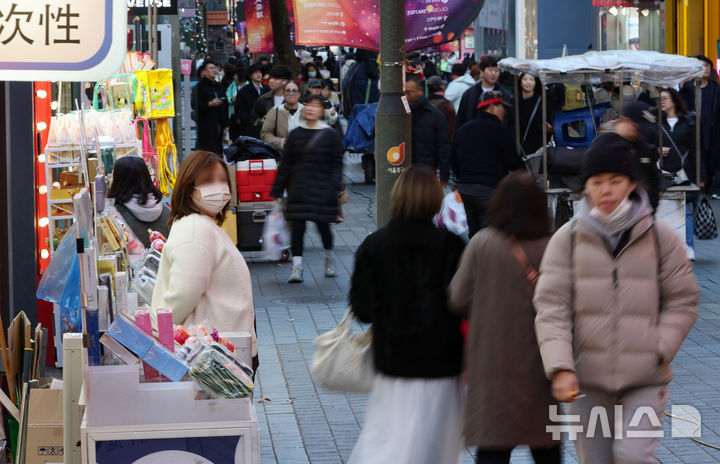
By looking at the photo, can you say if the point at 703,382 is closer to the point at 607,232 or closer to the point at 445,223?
the point at 445,223

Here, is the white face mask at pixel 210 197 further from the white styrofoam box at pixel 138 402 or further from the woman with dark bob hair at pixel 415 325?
the white styrofoam box at pixel 138 402

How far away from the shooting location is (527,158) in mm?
13352

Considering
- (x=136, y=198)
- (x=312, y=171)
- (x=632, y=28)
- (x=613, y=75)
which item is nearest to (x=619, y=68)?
(x=613, y=75)

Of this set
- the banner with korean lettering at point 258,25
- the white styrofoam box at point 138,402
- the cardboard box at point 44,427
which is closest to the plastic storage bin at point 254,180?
the cardboard box at point 44,427

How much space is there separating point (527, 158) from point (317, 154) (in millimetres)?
2886

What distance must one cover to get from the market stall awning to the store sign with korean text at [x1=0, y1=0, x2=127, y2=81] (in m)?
9.28

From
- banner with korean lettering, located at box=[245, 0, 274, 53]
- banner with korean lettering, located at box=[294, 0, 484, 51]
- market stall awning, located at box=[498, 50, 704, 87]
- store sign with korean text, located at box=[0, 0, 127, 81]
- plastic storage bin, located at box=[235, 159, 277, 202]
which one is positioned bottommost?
plastic storage bin, located at box=[235, 159, 277, 202]

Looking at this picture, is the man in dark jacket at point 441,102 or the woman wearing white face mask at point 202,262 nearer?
the woman wearing white face mask at point 202,262

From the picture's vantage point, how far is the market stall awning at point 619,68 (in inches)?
491

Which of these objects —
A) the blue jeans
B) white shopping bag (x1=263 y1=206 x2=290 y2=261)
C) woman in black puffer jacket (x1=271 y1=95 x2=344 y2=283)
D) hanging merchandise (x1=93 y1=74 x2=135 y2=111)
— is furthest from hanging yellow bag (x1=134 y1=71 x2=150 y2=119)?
the blue jeans

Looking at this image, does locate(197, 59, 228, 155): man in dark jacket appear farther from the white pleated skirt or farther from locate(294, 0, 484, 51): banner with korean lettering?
the white pleated skirt

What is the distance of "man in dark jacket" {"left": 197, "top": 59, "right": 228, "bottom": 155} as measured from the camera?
67.4 ft

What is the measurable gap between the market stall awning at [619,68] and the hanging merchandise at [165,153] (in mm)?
4063

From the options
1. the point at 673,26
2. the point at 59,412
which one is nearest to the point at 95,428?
the point at 59,412
